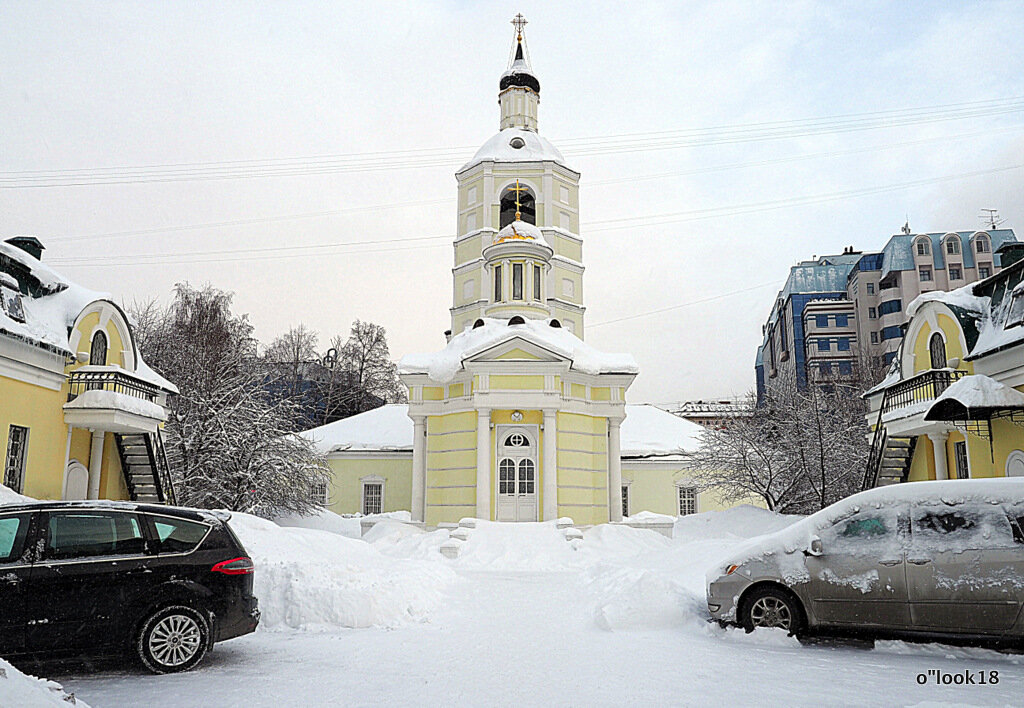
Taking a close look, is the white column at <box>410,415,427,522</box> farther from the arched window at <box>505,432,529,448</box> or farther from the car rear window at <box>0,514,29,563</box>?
the car rear window at <box>0,514,29,563</box>

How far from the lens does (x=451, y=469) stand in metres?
24.7

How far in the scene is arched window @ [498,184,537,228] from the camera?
35.0 m

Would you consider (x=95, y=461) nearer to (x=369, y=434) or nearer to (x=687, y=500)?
(x=369, y=434)

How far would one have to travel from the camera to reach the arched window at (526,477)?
2422 centimetres

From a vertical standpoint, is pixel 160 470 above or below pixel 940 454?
below

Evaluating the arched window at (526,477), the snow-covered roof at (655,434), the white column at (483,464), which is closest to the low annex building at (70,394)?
the white column at (483,464)

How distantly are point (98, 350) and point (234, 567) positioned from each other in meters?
15.0

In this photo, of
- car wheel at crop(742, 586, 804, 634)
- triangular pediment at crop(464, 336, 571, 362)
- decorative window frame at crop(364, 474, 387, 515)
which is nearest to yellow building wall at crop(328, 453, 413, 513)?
decorative window frame at crop(364, 474, 387, 515)

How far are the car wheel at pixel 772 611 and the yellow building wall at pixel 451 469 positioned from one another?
51.8 ft

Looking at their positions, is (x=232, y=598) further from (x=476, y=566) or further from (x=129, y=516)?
(x=476, y=566)

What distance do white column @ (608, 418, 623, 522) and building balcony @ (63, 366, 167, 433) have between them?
14144 millimetres

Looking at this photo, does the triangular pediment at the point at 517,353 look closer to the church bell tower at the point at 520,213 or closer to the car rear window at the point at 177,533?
the church bell tower at the point at 520,213

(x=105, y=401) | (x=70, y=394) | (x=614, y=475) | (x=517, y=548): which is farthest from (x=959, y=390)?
(x=70, y=394)

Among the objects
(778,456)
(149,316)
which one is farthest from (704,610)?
(149,316)
